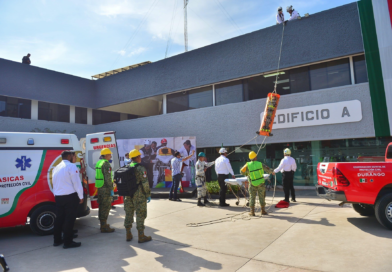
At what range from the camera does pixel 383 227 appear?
5887 millimetres

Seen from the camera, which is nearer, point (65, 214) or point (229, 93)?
point (65, 214)

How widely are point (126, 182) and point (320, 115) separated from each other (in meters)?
9.03

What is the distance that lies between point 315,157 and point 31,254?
10696mm

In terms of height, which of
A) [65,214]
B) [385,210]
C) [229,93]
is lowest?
[385,210]

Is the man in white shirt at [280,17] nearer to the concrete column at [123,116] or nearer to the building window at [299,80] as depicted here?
the building window at [299,80]

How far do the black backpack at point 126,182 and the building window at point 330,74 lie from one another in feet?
31.1

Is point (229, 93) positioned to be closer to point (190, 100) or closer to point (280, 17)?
point (190, 100)

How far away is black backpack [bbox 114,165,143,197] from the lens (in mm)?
5387

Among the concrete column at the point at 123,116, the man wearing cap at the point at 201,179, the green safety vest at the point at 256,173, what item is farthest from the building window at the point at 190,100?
the green safety vest at the point at 256,173

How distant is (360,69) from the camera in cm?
1091

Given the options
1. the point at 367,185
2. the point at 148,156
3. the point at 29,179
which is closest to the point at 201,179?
the point at 367,185

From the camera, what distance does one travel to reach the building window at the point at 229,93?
13773 millimetres

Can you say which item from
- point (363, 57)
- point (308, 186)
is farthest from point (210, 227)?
point (363, 57)

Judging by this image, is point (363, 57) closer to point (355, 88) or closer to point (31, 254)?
point (355, 88)
